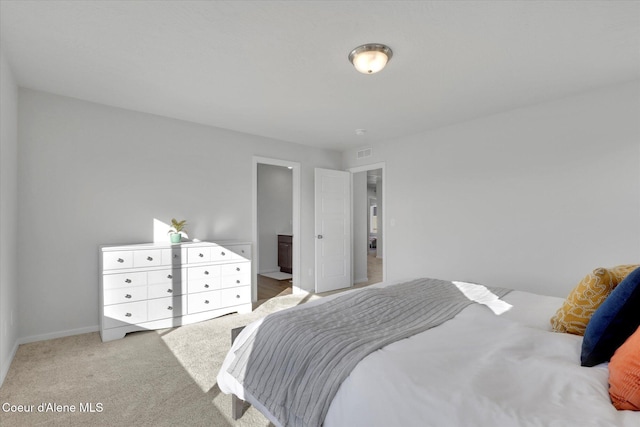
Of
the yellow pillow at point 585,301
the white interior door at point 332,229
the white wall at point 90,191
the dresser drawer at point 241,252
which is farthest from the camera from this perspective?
the white interior door at point 332,229

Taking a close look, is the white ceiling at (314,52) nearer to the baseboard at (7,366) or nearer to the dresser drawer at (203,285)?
the dresser drawer at (203,285)

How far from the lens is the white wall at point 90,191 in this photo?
123 inches

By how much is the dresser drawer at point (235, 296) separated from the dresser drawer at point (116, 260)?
1114 millimetres

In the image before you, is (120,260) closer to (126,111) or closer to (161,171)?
(161,171)

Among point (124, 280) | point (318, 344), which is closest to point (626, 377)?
point (318, 344)

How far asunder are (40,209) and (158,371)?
214 centimetres

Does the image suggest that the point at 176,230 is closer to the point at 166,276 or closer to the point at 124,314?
the point at 166,276

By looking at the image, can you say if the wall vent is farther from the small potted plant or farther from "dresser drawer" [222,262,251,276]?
the small potted plant

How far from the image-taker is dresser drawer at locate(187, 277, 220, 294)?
364cm

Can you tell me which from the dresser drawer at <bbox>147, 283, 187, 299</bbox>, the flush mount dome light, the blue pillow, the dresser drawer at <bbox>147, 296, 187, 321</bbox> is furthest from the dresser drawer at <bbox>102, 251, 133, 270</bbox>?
the blue pillow

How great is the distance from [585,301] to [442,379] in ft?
3.43

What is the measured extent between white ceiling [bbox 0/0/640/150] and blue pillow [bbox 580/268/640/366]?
1.72 m

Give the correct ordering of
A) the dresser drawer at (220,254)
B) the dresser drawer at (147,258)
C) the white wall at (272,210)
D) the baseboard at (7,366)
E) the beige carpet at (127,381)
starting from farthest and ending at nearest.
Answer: the white wall at (272,210) < the dresser drawer at (220,254) < the dresser drawer at (147,258) < the baseboard at (7,366) < the beige carpet at (127,381)

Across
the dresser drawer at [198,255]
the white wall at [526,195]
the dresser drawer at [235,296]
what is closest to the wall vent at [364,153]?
the white wall at [526,195]
